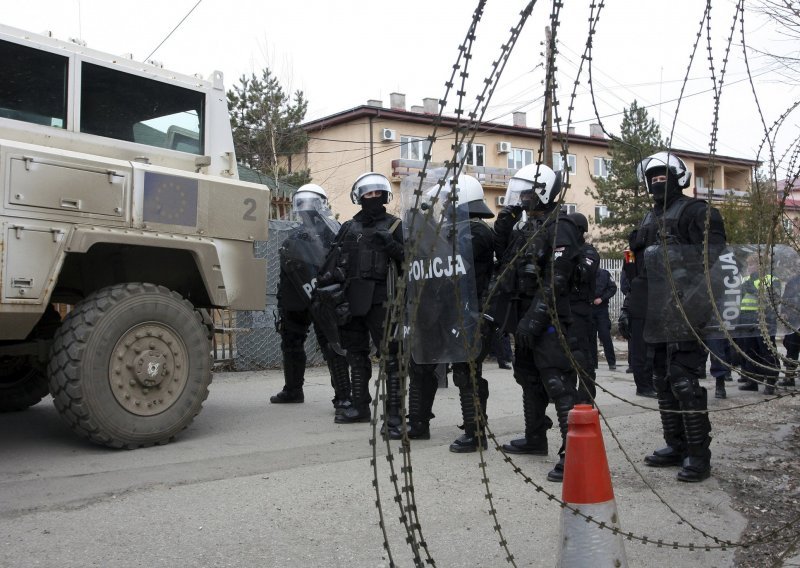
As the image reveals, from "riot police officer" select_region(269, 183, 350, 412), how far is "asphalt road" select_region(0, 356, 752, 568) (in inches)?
29.6

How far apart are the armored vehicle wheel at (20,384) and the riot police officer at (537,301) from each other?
12.4 feet

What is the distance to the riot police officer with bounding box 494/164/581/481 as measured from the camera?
16.4ft

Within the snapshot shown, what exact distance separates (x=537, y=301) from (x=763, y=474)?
6.17 feet

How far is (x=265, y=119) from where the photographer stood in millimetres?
27625

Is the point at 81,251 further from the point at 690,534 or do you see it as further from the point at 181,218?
the point at 690,534

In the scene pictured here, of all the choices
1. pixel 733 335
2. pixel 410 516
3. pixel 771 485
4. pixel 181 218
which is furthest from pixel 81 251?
pixel 771 485

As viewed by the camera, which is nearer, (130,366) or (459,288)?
(459,288)

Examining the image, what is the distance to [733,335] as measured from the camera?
5.00m

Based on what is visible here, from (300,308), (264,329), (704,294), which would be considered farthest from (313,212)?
(704,294)

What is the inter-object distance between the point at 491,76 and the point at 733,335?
342cm

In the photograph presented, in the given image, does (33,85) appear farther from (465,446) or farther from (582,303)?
(582,303)

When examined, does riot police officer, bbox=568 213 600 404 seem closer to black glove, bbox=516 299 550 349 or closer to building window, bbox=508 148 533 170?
black glove, bbox=516 299 550 349

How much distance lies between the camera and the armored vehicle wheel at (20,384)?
633cm

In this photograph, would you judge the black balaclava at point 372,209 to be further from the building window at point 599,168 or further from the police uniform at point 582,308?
the building window at point 599,168
